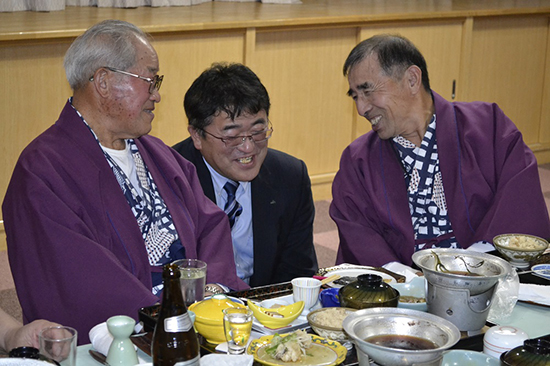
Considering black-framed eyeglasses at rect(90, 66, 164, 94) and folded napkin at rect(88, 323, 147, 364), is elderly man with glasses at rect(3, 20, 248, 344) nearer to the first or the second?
black-framed eyeglasses at rect(90, 66, 164, 94)

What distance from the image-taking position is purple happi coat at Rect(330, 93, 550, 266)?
2805 millimetres

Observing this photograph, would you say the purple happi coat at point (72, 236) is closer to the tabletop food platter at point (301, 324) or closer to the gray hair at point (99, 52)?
the gray hair at point (99, 52)

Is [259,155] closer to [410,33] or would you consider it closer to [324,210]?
[324,210]

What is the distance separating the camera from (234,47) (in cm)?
471

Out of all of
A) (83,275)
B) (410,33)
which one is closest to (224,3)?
(410,33)

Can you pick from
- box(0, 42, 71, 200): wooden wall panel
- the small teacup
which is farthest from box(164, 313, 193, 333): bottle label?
box(0, 42, 71, 200): wooden wall panel

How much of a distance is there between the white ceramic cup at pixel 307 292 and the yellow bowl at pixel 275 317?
0.09m

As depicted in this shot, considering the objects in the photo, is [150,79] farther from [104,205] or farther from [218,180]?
[218,180]

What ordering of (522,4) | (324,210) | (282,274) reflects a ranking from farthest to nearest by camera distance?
(522,4), (324,210), (282,274)

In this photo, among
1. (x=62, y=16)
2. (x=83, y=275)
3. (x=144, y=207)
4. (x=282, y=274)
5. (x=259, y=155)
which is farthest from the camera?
(x=62, y=16)

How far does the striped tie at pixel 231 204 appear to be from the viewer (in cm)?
288

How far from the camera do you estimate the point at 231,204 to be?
9.48 feet

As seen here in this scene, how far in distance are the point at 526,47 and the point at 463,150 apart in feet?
11.2

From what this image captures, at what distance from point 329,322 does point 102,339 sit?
1.65 feet
